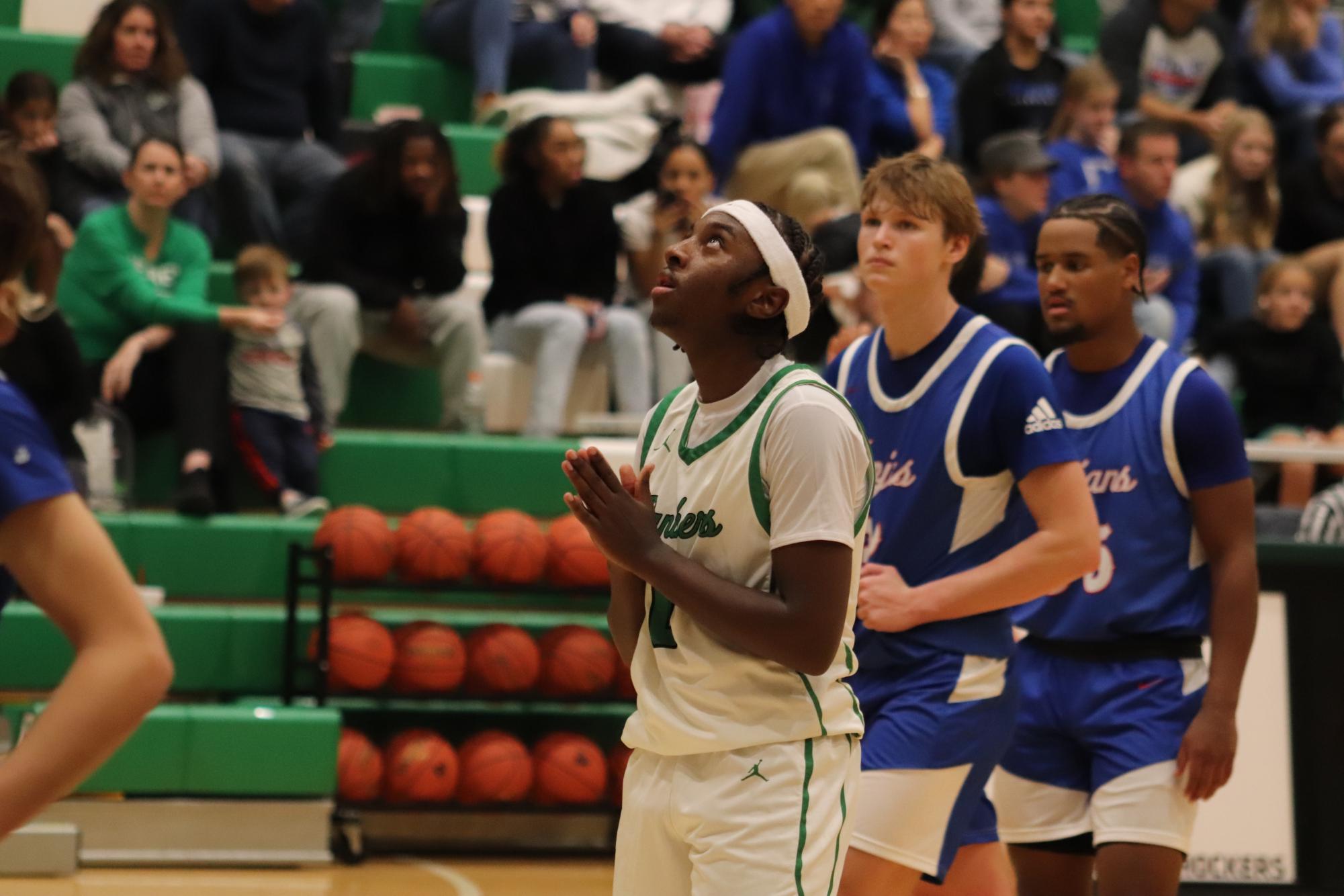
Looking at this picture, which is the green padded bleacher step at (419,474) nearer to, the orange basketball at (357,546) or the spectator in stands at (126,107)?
the orange basketball at (357,546)

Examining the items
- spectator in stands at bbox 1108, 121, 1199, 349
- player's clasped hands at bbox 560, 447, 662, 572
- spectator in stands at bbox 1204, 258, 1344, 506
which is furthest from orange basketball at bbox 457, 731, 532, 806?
player's clasped hands at bbox 560, 447, 662, 572

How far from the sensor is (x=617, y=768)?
7691 millimetres

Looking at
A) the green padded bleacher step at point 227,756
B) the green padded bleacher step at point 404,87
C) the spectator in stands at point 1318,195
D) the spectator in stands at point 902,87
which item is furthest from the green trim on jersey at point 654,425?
the spectator in stands at point 1318,195

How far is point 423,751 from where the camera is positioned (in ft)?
24.2

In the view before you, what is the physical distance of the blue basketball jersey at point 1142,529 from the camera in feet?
13.4

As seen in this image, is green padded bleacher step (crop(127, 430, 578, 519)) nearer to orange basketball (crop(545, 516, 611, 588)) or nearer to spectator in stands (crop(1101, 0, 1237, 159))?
orange basketball (crop(545, 516, 611, 588))

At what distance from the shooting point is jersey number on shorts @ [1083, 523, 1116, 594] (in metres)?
4.10

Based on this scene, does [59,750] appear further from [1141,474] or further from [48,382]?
[48,382]

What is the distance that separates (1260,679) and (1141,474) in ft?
8.52

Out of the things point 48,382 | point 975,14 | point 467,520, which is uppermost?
point 975,14

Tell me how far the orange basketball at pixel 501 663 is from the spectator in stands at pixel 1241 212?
5.10 m

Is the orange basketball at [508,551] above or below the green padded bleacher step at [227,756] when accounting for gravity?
above

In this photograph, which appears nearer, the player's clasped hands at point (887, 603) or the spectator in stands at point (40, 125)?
the player's clasped hands at point (887, 603)

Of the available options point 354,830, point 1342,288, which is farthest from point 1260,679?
point 1342,288
